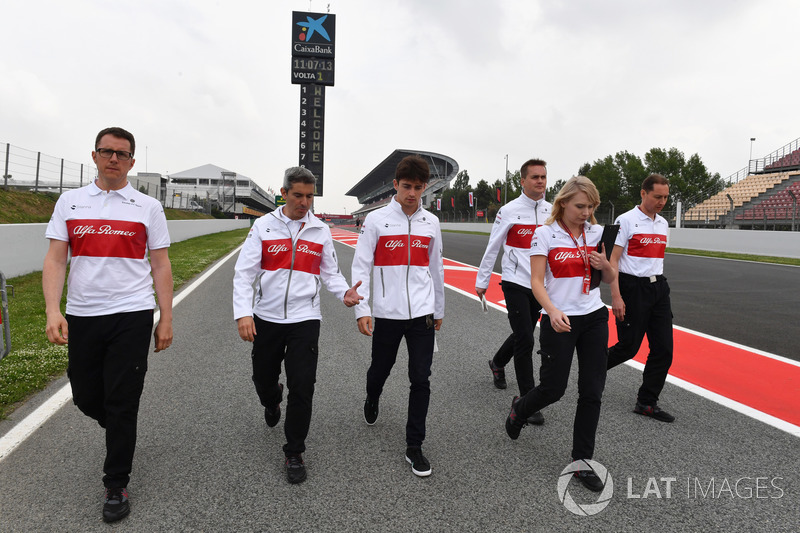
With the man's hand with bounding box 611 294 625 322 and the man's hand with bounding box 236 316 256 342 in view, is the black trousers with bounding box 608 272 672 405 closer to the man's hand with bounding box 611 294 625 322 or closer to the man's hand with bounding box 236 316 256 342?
the man's hand with bounding box 611 294 625 322

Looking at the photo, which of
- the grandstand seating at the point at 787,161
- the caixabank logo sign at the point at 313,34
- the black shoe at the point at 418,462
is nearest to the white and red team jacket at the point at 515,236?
the black shoe at the point at 418,462

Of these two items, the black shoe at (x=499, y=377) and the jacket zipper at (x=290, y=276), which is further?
the black shoe at (x=499, y=377)

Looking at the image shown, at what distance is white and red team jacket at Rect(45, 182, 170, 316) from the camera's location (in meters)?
2.50

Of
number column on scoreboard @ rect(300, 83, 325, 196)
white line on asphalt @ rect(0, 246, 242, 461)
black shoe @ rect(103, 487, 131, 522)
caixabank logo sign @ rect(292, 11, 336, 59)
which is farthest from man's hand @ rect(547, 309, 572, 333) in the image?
caixabank logo sign @ rect(292, 11, 336, 59)

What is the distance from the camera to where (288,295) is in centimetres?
292

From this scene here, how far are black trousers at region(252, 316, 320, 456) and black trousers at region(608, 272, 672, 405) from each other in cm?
236

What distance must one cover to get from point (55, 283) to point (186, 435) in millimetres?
1277

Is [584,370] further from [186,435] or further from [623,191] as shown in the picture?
[623,191]

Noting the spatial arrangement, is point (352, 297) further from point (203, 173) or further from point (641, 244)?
point (203, 173)

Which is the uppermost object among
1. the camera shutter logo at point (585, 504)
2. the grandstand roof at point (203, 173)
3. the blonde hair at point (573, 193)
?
the grandstand roof at point (203, 173)

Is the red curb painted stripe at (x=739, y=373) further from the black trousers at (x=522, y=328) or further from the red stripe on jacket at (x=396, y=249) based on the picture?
the red stripe on jacket at (x=396, y=249)

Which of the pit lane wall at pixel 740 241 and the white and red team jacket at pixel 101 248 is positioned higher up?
the pit lane wall at pixel 740 241

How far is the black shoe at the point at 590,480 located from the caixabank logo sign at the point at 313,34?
129 ft

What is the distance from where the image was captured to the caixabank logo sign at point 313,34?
37188 mm
